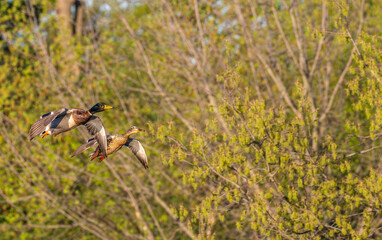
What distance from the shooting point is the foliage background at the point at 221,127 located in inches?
273

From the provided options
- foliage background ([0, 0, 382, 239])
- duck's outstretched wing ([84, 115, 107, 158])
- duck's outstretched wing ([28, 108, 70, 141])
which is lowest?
foliage background ([0, 0, 382, 239])

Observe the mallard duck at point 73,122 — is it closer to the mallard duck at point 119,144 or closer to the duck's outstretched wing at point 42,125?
the duck's outstretched wing at point 42,125

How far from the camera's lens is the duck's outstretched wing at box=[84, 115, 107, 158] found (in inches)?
204

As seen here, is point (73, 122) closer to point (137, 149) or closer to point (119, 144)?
point (119, 144)

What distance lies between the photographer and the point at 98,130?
17.3 ft

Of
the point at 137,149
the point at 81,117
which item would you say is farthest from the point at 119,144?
the point at 81,117

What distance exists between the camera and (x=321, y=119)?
34.0ft

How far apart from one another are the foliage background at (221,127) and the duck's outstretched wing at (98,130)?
1.55 metres

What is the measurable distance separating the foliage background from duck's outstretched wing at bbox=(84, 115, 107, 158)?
60.9 inches

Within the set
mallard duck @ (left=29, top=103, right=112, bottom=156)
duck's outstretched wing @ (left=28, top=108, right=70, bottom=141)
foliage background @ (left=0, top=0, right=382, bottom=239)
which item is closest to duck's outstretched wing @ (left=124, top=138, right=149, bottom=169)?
mallard duck @ (left=29, top=103, right=112, bottom=156)

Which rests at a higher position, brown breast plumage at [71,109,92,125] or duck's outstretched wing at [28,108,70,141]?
duck's outstretched wing at [28,108,70,141]

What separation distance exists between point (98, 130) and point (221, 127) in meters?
4.50

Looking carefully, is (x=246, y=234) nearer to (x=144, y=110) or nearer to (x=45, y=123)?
(x=144, y=110)

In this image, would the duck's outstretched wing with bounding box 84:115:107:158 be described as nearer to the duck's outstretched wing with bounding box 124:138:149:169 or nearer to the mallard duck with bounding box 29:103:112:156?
the mallard duck with bounding box 29:103:112:156
